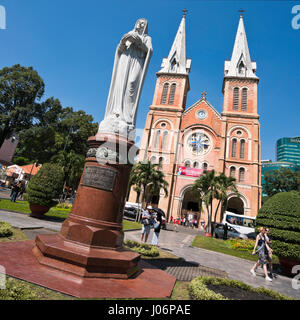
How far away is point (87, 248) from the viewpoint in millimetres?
3369

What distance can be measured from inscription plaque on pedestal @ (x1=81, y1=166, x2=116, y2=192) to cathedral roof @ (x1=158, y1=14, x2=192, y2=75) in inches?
1314

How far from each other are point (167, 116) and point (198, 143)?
20.3 ft

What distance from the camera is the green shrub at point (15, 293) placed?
206 centimetres

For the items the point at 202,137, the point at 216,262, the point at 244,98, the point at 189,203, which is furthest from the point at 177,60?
the point at 216,262

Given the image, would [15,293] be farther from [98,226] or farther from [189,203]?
[189,203]

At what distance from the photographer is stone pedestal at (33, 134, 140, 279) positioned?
316 centimetres

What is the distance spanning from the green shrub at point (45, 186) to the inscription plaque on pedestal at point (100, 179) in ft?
19.0

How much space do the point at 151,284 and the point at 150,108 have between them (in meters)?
31.0

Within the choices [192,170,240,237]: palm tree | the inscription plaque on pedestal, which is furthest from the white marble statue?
[192,170,240,237]: palm tree

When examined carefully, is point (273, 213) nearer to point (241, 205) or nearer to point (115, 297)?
point (115, 297)

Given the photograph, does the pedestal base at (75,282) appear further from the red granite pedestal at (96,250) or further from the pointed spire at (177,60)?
the pointed spire at (177,60)

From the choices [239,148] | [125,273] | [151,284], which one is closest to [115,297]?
[125,273]

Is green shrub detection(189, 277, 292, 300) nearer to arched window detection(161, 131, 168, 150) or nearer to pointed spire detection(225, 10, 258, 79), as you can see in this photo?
arched window detection(161, 131, 168, 150)

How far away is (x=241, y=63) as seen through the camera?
33562 mm
